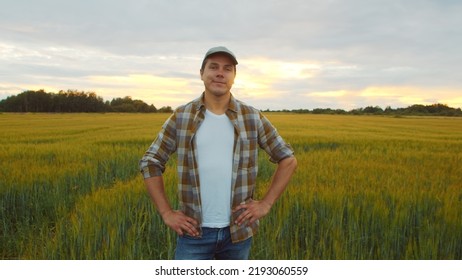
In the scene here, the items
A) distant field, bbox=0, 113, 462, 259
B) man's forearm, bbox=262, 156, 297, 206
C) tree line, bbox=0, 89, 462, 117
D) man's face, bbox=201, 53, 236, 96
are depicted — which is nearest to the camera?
man's face, bbox=201, 53, 236, 96

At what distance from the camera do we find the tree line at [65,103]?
21.3m

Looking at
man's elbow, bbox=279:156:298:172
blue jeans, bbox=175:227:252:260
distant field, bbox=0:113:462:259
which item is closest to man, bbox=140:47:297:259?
blue jeans, bbox=175:227:252:260

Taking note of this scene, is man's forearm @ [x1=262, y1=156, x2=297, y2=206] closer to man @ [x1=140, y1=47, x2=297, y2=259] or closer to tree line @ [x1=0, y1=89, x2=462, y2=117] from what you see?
man @ [x1=140, y1=47, x2=297, y2=259]

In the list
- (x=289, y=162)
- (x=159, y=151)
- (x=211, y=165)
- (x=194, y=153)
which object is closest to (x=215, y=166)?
(x=211, y=165)

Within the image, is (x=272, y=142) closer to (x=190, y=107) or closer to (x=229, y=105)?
(x=229, y=105)

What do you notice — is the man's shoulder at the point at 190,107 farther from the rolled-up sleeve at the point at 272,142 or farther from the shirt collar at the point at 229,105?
the rolled-up sleeve at the point at 272,142

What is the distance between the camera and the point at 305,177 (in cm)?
553

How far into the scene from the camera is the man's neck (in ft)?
7.01

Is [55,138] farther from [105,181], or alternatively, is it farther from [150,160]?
[150,160]

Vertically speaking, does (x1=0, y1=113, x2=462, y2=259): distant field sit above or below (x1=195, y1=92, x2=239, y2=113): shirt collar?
below

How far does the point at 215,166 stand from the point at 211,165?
0.07ft

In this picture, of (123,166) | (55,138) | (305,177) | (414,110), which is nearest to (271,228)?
(305,177)
